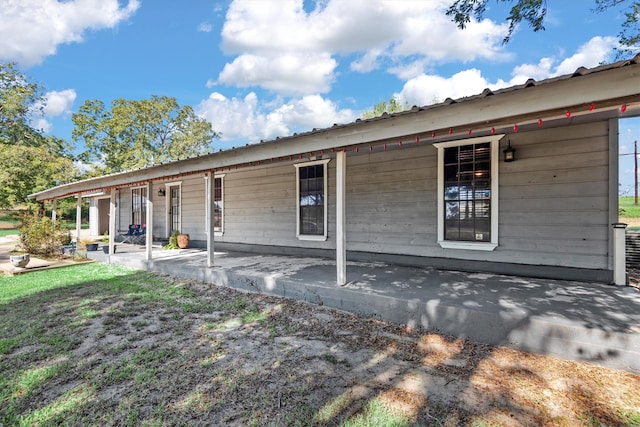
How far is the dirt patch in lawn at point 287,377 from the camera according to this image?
204 cm

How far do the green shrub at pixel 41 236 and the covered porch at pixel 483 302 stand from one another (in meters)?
6.63

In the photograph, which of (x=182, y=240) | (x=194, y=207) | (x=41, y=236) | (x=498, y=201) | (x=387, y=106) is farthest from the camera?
(x=387, y=106)

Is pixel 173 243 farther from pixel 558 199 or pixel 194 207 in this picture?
pixel 558 199

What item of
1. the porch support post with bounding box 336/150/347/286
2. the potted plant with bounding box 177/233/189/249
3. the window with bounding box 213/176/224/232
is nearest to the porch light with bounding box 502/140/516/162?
the porch support post with bounding box 336/150/347/286

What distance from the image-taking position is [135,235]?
35.6 ft

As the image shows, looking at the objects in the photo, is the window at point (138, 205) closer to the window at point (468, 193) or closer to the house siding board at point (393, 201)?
the house siding board at point (393, 201)

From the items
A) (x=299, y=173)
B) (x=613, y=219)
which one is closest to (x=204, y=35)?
(x=299, y=173)

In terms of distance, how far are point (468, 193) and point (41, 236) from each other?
37.8 feet

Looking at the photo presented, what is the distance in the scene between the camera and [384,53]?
21234 millimetres

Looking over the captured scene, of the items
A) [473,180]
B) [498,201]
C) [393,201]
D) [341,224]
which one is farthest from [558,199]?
[341,224]

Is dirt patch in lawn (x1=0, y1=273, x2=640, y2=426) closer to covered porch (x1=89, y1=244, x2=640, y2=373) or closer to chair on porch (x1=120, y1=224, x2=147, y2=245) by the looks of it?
covered porch (x1=89, y1=244, x2=640, y2=373)

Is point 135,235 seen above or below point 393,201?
below

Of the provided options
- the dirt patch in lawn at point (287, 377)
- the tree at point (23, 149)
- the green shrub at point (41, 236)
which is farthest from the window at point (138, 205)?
the dirt patch in lawn at point (287, 377)

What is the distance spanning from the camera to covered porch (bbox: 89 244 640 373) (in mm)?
2646
